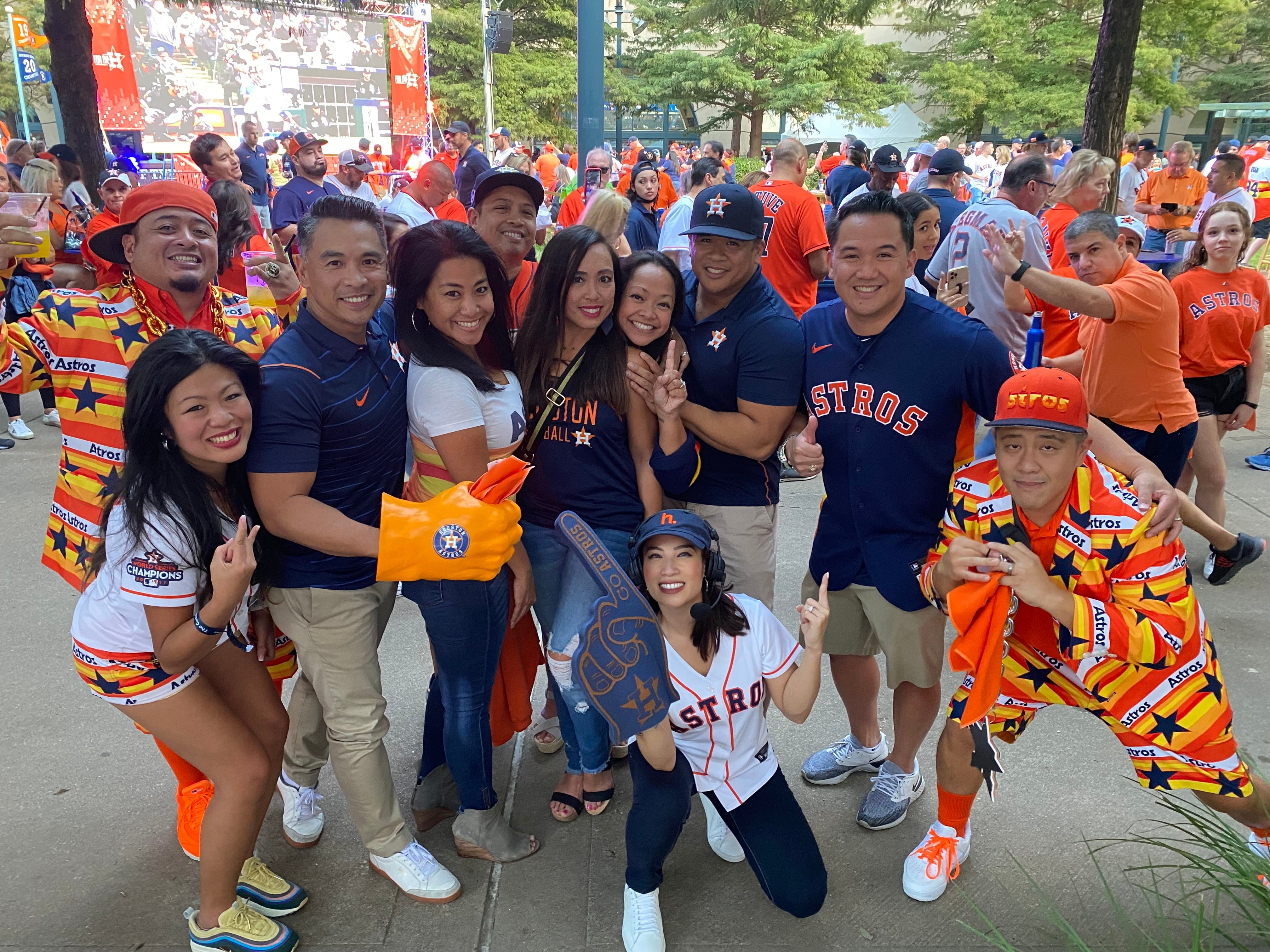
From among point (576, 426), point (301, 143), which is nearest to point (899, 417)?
point (576, 426)

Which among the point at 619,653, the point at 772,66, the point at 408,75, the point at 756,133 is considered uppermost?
the point at 772,66

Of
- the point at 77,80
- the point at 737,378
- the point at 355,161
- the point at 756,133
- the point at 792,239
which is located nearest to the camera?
the point at 737,378

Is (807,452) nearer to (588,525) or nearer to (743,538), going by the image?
(743,538)

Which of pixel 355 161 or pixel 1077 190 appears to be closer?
pixel 1077 190

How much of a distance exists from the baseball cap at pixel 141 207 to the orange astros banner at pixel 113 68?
1885 centimetres

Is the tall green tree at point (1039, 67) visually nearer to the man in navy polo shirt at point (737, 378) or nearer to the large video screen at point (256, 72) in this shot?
the large video screen at point (256, 72)

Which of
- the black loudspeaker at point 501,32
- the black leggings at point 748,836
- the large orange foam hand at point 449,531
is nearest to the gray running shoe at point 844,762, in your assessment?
the black leggings at point 748,836

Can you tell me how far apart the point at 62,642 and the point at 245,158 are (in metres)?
9.92

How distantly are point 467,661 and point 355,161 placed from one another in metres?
7.19

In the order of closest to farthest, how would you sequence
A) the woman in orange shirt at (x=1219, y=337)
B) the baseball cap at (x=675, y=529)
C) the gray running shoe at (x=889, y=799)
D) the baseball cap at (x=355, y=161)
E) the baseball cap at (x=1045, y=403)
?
the baseball cap at (x=1045, y=403) → the baseball cap at (x=675, y=529) → the gray running shoe at (x=889, y=799) → the woman in orange shirt at (x=1219, y=337) → the baseball cap at (x=355, y=161)

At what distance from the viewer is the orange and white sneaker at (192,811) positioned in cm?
262

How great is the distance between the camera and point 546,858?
8.96ft

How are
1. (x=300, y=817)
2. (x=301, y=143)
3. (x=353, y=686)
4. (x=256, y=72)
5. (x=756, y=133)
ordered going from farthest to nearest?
(x=756, y=133)
(x=256, y=72)
(x=301, y=143)
(x=300, y=817)
(x=353, y=686)

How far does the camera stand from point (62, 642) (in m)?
4.01
